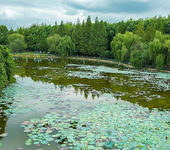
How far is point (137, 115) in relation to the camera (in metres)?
9.18

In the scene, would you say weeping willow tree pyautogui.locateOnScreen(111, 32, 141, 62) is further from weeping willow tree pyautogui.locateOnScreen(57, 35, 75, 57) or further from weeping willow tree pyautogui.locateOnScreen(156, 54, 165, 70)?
weeping willow tree pyautogui.locateOnScreen(57, 35, 75, 57)

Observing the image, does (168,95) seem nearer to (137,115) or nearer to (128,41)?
(137,115)

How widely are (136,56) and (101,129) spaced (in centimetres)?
2802

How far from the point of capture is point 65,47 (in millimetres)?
52906

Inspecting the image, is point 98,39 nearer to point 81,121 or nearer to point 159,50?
point 159,50

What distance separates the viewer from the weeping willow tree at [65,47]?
5297 centimetres

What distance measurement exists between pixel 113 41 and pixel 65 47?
15.2m

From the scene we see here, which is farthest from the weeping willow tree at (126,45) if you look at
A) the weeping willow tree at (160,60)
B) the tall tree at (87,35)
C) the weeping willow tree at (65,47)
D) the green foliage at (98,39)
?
the weeping willow tree at (65,47)

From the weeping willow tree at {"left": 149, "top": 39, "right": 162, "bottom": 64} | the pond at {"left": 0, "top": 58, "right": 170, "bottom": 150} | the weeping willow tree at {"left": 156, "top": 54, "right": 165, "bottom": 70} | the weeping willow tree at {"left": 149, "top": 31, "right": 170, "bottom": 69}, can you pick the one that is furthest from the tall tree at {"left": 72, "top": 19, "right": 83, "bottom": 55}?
the pond at {"left": 0, "top": 58, "right": 170, "bottom": 150}

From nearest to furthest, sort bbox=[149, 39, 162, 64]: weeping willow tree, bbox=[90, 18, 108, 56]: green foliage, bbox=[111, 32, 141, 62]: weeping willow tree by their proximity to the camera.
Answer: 1. bbox=[149, 39, 162, 64]: weeping willow tree
2. bbox=[111, 32, 141, 62]: weeping willow tree
3. bbox=[90, 18, 108, 56]: green foliage

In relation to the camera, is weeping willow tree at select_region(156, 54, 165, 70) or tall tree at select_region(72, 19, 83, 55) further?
tall tree at select_region(72, 19, 83, 55)

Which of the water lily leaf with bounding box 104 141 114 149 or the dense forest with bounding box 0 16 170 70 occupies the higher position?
the dense forest with bounding box 0 16 170 70

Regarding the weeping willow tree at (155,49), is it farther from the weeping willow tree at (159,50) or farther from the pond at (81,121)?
the pond at (81,121)

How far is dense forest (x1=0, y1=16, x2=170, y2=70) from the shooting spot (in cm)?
3042
